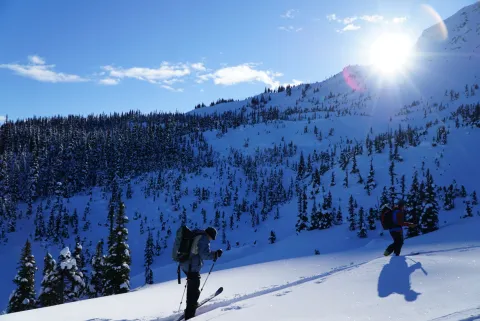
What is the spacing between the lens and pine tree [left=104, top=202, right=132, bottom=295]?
1085 inches

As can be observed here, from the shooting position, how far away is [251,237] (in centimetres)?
10256

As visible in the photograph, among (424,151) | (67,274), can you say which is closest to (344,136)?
(424,151)

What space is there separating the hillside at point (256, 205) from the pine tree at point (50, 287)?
44.6 feet

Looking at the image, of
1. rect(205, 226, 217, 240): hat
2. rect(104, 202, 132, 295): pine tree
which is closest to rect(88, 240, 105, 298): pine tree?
rect(104, 202, 132, 295): pine tree

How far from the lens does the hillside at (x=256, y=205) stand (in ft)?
28.1

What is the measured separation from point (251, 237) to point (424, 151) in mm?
59922

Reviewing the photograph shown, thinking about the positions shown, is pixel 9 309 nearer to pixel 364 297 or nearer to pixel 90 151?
pixel 364 297

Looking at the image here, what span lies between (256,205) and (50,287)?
101 metres

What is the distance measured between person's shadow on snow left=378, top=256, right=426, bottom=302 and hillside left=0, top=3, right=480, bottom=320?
98 mm

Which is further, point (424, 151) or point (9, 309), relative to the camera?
point (424, 151)

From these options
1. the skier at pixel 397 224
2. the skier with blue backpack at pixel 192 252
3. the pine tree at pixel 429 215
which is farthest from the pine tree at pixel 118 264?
the pine tree at pixel 429 215

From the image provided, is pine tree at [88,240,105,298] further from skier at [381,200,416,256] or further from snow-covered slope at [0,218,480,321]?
skier at [381,200,416,256]

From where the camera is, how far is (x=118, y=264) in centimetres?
2783

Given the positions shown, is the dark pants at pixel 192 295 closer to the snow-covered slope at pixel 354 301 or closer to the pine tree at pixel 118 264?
the snow-covered slope at pixel 354 301
